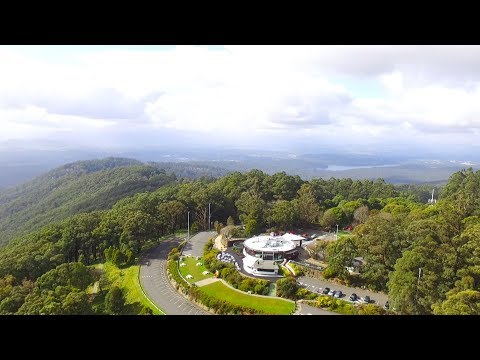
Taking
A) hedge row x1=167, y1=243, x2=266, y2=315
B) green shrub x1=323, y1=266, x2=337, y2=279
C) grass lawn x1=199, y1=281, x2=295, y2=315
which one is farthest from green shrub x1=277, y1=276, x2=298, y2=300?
green shrub x1=323, y1=266, x2=337, y2=279

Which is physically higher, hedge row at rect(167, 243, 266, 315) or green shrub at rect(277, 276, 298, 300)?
green shrub at rect(277, 276, 298, 300)

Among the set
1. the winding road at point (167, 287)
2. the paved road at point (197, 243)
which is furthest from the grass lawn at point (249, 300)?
the paved road at point (197, 243)

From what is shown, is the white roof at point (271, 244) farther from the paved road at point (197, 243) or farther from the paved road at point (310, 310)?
the paved road at point (310, 310)

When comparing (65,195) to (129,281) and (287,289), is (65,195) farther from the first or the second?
(287,289)

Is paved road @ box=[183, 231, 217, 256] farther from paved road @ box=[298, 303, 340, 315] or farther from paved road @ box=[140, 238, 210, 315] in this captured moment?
paved road @ box=[298, 303, 340, 315]
